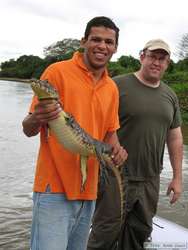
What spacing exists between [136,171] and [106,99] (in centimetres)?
143

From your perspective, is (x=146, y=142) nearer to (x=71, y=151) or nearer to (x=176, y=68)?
(x=71, y=151)

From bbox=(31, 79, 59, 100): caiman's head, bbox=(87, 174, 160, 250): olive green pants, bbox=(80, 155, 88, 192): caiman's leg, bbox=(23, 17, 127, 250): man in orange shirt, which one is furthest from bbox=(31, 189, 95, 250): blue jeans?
bbox=(87, 174, 160, 250): olive green pants

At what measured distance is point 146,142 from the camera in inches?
189

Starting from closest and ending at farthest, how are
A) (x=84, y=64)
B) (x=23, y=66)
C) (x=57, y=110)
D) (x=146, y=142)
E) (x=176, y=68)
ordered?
(x=57, y=110)
(x=84, y=64)
(x=146, y=142)
(x=176, y=68)
(x=23, y=66)

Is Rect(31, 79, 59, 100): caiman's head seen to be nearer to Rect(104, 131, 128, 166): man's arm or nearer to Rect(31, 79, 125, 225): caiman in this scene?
Rect(31, 79, 125, 225): caiman

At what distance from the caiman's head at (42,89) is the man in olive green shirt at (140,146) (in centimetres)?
193

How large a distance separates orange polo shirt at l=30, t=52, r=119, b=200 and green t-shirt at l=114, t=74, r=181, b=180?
1238 millimetres

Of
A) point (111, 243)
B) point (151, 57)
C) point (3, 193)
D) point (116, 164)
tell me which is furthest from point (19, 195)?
point (116, 164)

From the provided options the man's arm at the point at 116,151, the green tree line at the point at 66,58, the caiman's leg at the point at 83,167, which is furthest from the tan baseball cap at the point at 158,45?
the green tree line at the point at 66,58

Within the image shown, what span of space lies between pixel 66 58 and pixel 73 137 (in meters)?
80.0

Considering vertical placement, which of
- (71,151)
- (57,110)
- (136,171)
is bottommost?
(136,171)

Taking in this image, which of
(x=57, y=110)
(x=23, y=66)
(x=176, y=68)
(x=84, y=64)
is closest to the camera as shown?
(x=57, y=110)

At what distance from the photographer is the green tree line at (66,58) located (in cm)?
3128

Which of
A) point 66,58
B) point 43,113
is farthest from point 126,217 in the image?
point 66,58
